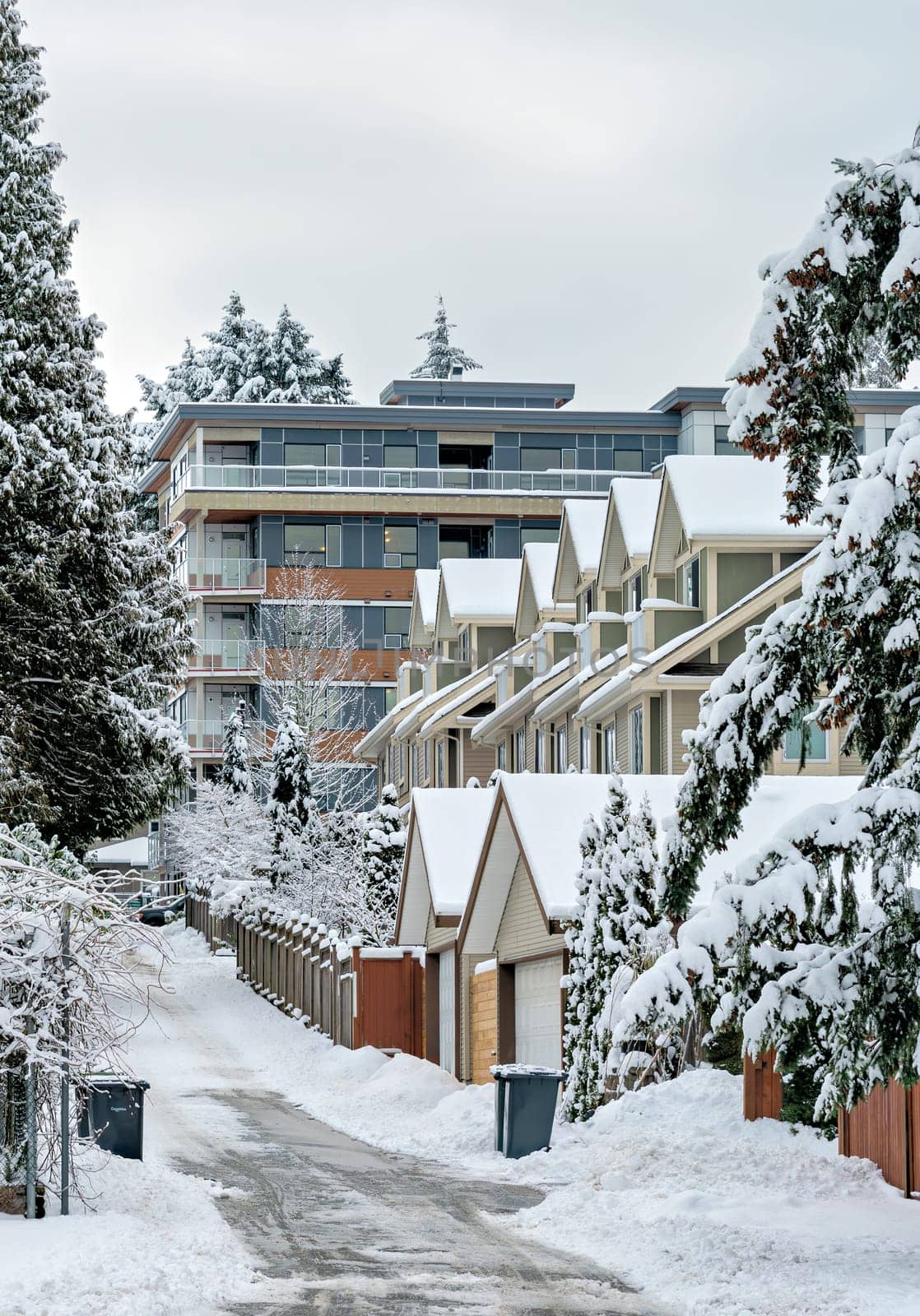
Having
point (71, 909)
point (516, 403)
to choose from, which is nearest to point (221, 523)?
point (516, 403)

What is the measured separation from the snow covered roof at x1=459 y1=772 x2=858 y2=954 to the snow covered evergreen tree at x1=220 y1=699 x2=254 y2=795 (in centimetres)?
3732

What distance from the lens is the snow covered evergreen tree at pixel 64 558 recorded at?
3050 cm

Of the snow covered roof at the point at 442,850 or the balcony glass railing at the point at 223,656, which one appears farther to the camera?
the balcony glass railing at the point at 223,656

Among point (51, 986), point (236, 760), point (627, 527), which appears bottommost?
point (51, 986)

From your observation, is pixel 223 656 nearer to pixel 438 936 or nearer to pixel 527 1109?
pixel 438 936

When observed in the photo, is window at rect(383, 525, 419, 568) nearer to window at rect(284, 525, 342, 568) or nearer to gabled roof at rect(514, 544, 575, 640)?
window at rect(284, 525, 342, 568)

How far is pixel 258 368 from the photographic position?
3597 inches

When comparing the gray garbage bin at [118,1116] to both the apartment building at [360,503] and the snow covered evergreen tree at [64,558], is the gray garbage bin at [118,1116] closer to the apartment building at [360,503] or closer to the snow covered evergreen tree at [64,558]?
the snow covered evergreen tree at [64,558]

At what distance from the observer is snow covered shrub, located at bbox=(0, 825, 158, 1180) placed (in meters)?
13.0

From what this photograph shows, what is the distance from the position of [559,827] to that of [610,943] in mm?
4288

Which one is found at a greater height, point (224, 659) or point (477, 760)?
point (224, 659)

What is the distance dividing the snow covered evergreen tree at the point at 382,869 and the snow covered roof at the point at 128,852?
42.3 metres

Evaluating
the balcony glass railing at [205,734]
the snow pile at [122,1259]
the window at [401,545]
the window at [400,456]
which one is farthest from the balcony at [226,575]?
the snow pile at [122,1259]

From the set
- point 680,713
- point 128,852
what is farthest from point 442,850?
point 128,852
